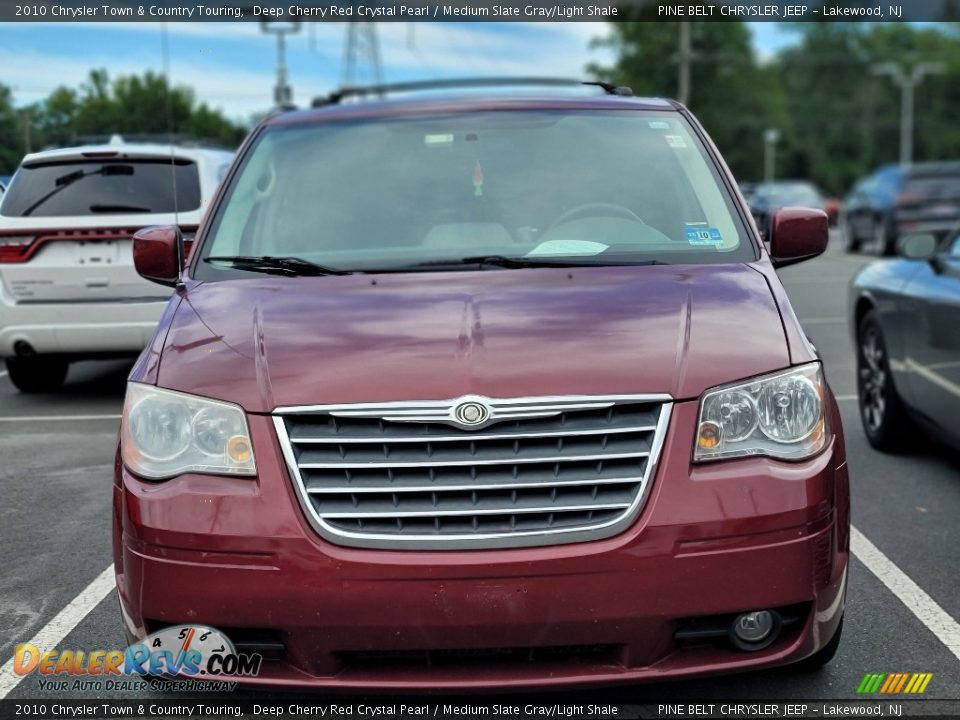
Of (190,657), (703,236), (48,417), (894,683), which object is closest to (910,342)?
(703,236)

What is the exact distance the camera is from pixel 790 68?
4058 inches

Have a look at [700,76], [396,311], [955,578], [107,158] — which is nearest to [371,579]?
[396,311]

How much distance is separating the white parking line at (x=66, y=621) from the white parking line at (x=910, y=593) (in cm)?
278

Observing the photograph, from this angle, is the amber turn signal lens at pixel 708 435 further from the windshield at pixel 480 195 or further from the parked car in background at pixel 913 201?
the parked car in background at pixel 913 201

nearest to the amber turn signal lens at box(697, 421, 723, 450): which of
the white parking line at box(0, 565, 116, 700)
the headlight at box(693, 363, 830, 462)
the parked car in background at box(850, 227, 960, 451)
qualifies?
the headlight at box(693, 363, 830, 462)

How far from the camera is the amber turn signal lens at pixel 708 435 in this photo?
10.6 feet

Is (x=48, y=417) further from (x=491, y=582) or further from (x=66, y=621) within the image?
(x=491, y=582)

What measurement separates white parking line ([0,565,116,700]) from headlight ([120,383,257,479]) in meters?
0.93

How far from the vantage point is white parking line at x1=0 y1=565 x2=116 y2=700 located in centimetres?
388

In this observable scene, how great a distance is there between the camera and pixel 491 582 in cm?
308

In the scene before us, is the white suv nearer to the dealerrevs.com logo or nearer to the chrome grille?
the dealerrevs.com logo

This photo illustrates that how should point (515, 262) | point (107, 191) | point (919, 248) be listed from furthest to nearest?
1. point (107, 191)
2. point (919, 248)
3. point (515, 262)

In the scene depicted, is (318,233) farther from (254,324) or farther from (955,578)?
(955,578)

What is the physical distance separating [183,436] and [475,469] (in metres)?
0.76
